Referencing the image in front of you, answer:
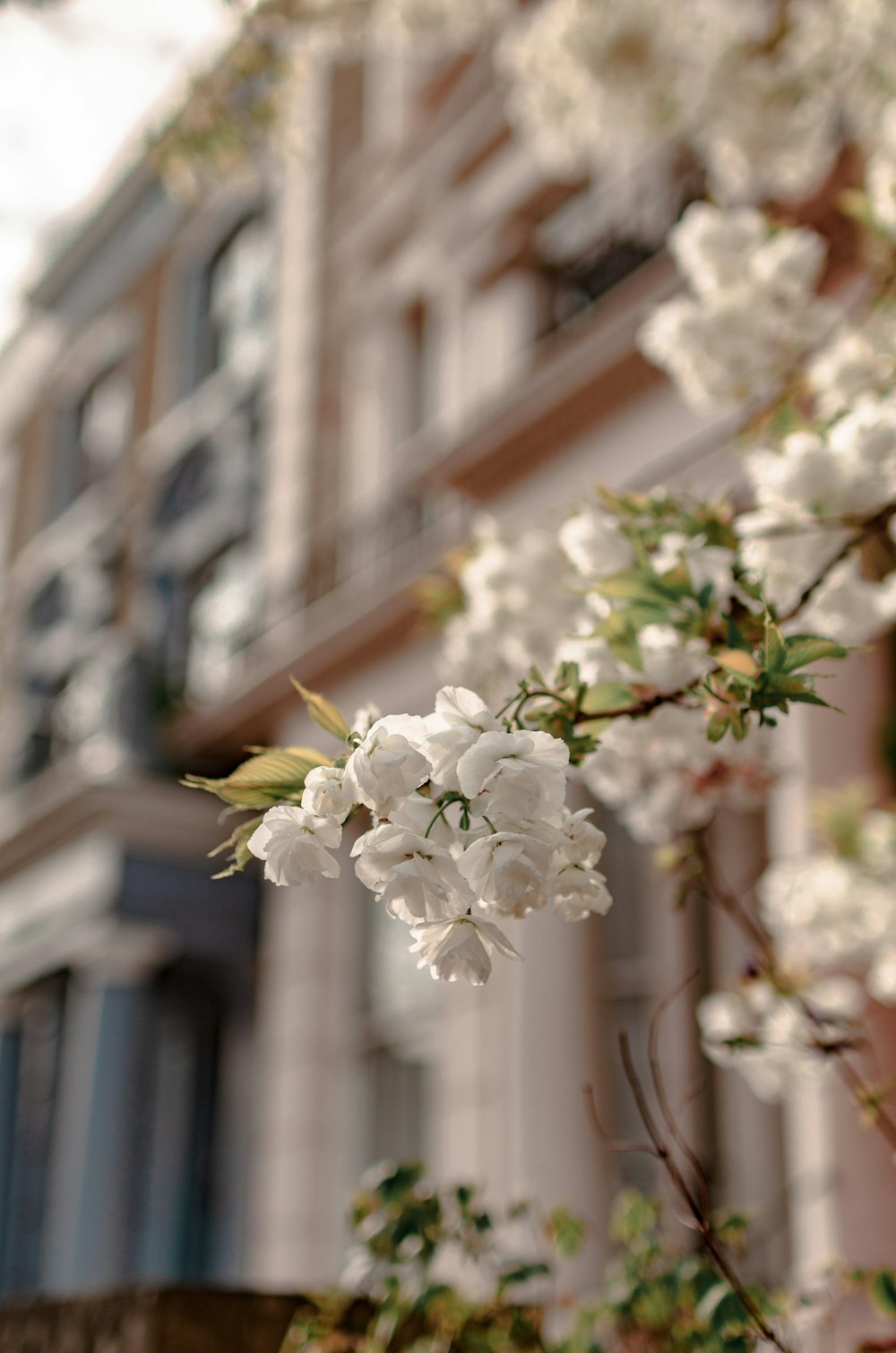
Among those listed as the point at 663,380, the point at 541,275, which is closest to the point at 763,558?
the point at 663,380

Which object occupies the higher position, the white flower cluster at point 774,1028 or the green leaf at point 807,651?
the green leaf at point 807,651

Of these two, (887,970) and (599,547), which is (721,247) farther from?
(887,970)

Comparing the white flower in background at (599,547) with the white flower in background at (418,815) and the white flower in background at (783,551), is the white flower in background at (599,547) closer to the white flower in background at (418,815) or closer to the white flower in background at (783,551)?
the white flower in background at (783,551)

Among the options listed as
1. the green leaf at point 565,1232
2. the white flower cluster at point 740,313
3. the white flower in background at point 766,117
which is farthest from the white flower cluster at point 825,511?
the white flower in background at point 766,117

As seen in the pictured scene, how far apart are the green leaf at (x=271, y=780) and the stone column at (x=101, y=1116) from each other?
24.1 ft

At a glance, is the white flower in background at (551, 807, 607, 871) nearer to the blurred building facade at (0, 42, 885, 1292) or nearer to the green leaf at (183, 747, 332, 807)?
the green leaf at (183, 747, 332, 807)

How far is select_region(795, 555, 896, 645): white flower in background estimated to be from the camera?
8.14ft

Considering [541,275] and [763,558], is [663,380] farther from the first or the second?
[763,558]

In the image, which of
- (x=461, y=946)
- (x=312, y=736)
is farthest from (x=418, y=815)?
(x=312, y=736)

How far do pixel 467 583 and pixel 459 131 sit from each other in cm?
725

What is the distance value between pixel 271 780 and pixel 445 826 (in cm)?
23

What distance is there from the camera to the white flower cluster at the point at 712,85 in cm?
479

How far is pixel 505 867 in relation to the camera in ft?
4.80

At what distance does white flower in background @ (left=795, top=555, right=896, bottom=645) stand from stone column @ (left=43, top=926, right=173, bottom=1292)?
7031 mm
